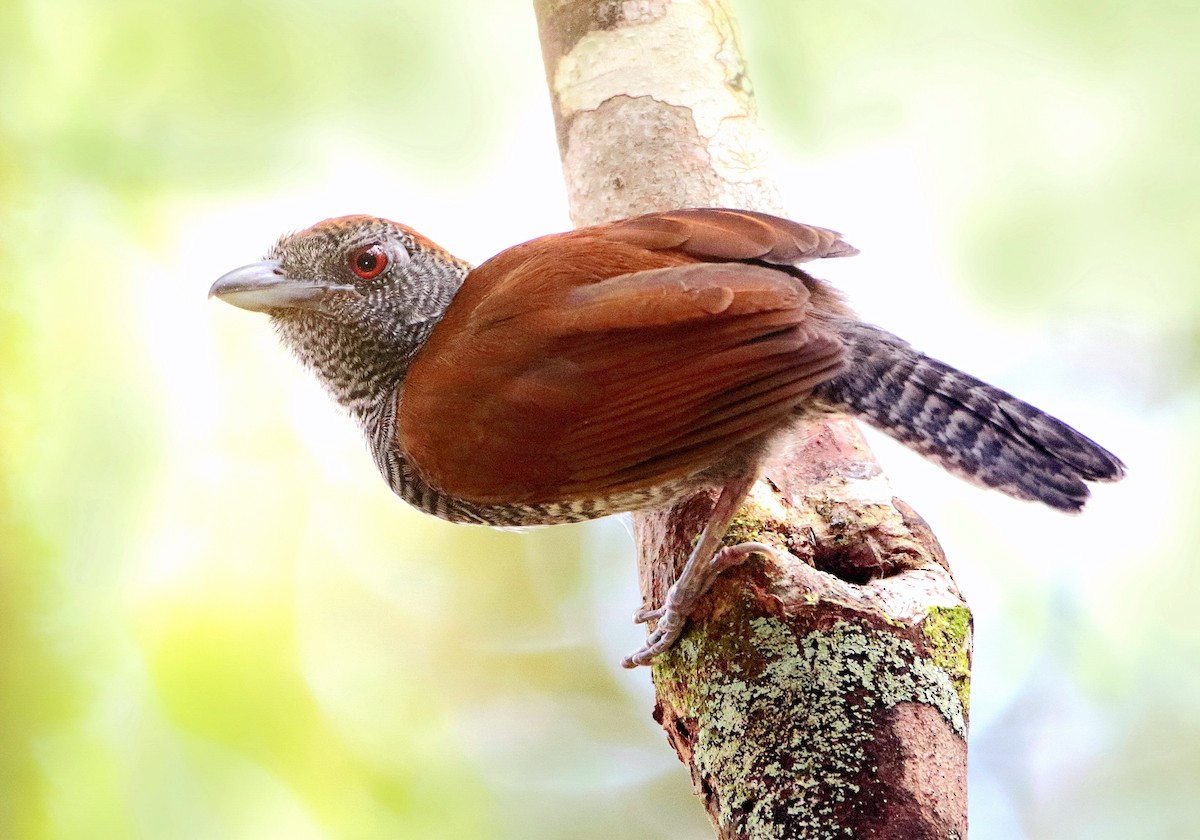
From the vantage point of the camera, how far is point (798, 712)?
1684 millimetres

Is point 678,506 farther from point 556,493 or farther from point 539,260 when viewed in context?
point 539,260

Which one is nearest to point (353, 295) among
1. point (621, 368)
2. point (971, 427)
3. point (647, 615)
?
point (621, 368)

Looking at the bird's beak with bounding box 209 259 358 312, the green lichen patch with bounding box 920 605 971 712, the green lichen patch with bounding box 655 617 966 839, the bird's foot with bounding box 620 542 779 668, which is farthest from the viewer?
the bird's beak with bounding box 209 259 358 312

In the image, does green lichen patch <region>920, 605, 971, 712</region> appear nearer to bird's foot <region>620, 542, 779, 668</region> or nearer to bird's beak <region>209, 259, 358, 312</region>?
bird's foot <region>620, 542, 779, 668</region>

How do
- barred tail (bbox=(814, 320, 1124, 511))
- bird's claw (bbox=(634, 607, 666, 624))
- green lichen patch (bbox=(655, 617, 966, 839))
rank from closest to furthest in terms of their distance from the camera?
1. green lichen patch (bbox=(655, 617, 966, 839))
2. barred tail (bbox=(814, 320, 1124, 511))
3. bird's claw (bbox=(634, 607, 666, 624))

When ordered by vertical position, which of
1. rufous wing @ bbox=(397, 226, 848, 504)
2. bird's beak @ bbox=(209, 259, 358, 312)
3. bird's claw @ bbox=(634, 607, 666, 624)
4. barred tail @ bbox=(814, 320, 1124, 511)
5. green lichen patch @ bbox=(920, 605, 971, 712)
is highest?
bird's beak @ bbox=(209, 259, 358, 312)

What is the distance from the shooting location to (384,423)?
2613mm

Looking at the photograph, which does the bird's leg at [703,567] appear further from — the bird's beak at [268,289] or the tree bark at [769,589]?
the bird's beak at [268,289]

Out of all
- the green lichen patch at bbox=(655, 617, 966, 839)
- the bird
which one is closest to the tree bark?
the green lichen patch at bbox=(655, 617, 966, 839)

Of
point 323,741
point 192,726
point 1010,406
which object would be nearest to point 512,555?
point 323,741

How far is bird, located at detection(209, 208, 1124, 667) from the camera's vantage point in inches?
84.0

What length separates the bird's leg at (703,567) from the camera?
199 centimetres

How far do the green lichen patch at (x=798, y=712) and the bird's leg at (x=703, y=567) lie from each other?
15 centimetres

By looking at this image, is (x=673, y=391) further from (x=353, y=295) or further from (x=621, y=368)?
(x=353, y=295)
